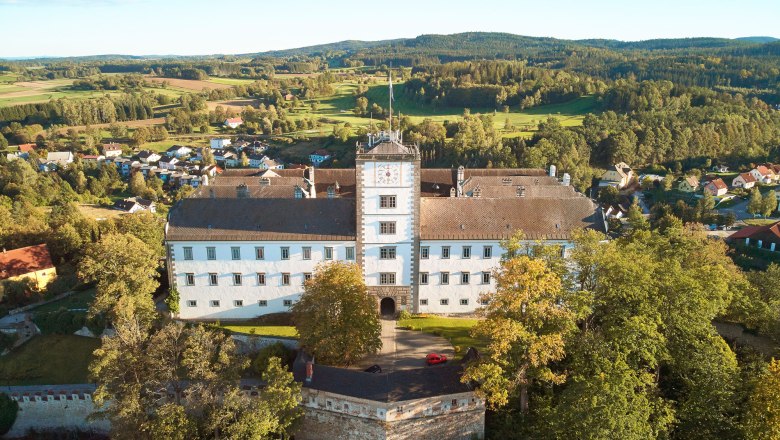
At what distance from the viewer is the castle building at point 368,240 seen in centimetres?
4747

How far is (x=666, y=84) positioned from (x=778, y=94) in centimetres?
3890

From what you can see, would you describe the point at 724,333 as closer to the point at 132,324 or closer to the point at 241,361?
the point at 241,361

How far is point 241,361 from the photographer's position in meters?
36.2

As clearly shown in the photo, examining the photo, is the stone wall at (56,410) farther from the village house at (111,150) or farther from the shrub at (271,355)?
the village house at (111,150)

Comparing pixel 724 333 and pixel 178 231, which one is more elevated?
pixel 178 231

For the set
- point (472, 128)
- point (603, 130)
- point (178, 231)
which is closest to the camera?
point (178, 231)

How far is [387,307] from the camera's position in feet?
164

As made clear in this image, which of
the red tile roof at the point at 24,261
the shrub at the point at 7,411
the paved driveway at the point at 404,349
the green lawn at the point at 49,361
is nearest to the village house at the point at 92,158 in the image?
the red tile roof at the point at 24,261

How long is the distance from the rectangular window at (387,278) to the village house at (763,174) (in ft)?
348

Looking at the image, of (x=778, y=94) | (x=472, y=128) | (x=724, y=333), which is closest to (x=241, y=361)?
(x=724, y=333)

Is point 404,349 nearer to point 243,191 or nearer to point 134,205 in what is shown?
point 243,191

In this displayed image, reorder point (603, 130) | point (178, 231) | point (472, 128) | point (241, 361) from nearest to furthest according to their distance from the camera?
point (241, 361), point (178, 231), point (472, 128), point (603, 130)

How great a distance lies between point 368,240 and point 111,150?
14288 cm

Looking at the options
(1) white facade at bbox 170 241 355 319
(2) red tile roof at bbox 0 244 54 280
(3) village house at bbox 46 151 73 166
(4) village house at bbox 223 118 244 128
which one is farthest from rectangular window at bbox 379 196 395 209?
(4) village house at bbox 223 118 244 128
